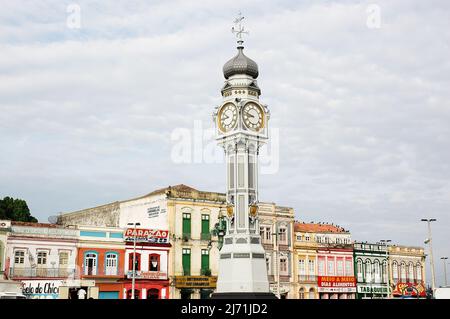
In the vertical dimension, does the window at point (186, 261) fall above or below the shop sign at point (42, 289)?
above

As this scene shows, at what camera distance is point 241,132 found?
4581 cm

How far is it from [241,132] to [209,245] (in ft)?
55.4

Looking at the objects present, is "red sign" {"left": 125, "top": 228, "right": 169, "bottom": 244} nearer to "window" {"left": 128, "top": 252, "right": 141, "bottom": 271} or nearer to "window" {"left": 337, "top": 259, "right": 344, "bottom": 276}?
"window" {"left": 128, "top": 252, "right": 141, "bottom": 271}

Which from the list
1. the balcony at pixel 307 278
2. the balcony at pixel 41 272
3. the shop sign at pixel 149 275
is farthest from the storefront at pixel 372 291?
the balcony at pixel 41 272

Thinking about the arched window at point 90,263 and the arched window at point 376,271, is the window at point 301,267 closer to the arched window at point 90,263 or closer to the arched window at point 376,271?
the arched window at point 376,271

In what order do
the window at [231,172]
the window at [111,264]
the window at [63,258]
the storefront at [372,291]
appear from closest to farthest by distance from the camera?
1. the window at [231,172]
2. the window at [63,258]
3. the window at [111,264]
4. the storefront at [372,291]

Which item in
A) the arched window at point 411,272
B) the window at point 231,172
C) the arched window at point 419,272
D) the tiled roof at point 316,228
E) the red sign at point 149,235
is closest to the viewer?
the window at point 231,172

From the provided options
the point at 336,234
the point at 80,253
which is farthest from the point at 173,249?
the point at 336,234

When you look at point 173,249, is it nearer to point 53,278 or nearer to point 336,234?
point 53,278

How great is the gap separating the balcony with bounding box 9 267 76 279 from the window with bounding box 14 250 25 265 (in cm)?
57

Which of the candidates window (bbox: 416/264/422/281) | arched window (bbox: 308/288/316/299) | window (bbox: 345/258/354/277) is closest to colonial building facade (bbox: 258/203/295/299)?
arched window (bbox: 308/288/316/299)

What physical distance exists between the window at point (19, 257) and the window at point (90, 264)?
521cm

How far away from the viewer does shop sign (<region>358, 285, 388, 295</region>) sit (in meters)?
70.8

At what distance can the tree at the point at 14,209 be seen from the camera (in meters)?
68.9
